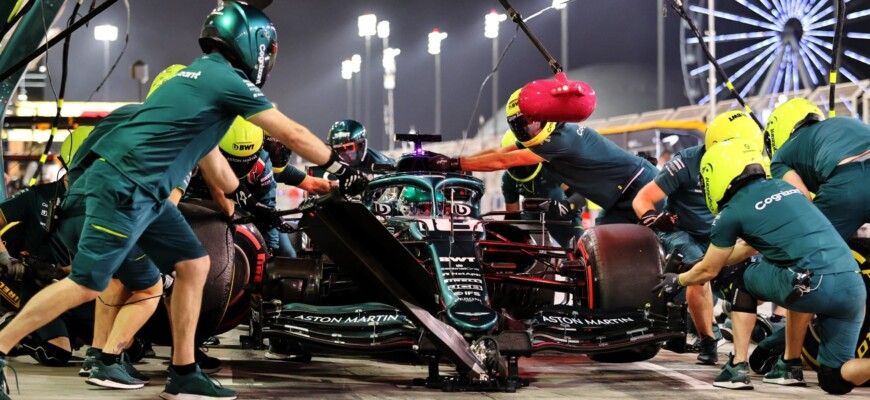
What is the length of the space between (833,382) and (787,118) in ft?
6.50

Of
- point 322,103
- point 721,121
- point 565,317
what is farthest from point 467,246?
point 322,103

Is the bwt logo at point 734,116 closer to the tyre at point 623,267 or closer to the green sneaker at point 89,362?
the tyre at point 623,267

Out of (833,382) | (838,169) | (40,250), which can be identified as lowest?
(833,382)

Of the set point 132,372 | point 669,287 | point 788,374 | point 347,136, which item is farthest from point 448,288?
point 347,136

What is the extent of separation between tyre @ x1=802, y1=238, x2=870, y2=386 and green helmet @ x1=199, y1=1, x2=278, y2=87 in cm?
373

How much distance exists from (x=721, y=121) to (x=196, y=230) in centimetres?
371

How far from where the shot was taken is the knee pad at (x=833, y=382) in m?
5.96

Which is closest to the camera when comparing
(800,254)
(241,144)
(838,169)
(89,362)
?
(800,254)

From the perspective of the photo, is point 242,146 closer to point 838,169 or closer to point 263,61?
point 263,61

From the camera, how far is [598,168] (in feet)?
28.2

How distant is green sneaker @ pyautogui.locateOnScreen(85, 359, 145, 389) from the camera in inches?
224

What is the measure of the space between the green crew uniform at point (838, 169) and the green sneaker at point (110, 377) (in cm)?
434

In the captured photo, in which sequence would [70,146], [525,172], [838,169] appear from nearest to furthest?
[838,169]
[70,146]
[525,172]

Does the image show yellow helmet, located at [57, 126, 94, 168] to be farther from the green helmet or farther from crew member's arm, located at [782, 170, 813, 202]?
crew member's arm, located at [782, 170, 813, 202]
